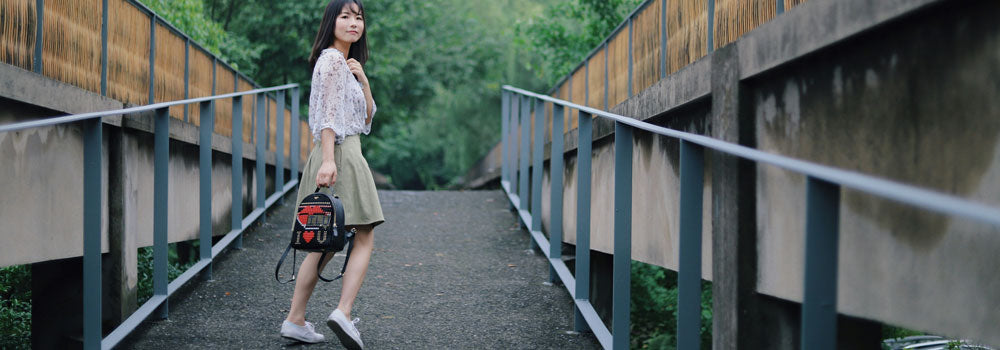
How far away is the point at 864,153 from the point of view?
2656 mm

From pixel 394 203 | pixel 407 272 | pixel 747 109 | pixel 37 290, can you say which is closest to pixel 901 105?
pixel 747 109

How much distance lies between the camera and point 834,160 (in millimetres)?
2814

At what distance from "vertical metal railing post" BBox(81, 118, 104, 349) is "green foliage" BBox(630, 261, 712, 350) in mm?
9300

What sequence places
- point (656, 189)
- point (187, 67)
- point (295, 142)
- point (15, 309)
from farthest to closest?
point (295, 142) → point (15, 309) → point (187, 67) → point (656, 189)

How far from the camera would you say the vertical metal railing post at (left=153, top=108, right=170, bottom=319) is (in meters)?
4.52

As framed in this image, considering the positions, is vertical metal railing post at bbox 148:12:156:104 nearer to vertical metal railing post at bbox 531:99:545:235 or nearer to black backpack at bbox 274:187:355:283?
vertical metal railing post at bbox 531:99:545:235

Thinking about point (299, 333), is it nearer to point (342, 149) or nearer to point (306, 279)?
point (306, 279)

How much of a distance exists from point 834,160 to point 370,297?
3079mm

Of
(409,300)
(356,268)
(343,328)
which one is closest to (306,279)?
(356,268)

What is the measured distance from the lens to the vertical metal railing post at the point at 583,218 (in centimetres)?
432

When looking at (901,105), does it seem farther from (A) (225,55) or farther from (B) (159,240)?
(A) (225,55)

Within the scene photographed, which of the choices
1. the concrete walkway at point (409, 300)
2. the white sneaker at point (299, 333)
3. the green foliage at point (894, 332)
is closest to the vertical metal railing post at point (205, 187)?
the concrete walkway at point (409, 300)

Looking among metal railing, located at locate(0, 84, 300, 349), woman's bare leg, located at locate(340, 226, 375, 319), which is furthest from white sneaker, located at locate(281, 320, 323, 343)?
metal railing, located at locate(0, 84, 300, 349)

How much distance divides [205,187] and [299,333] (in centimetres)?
177
